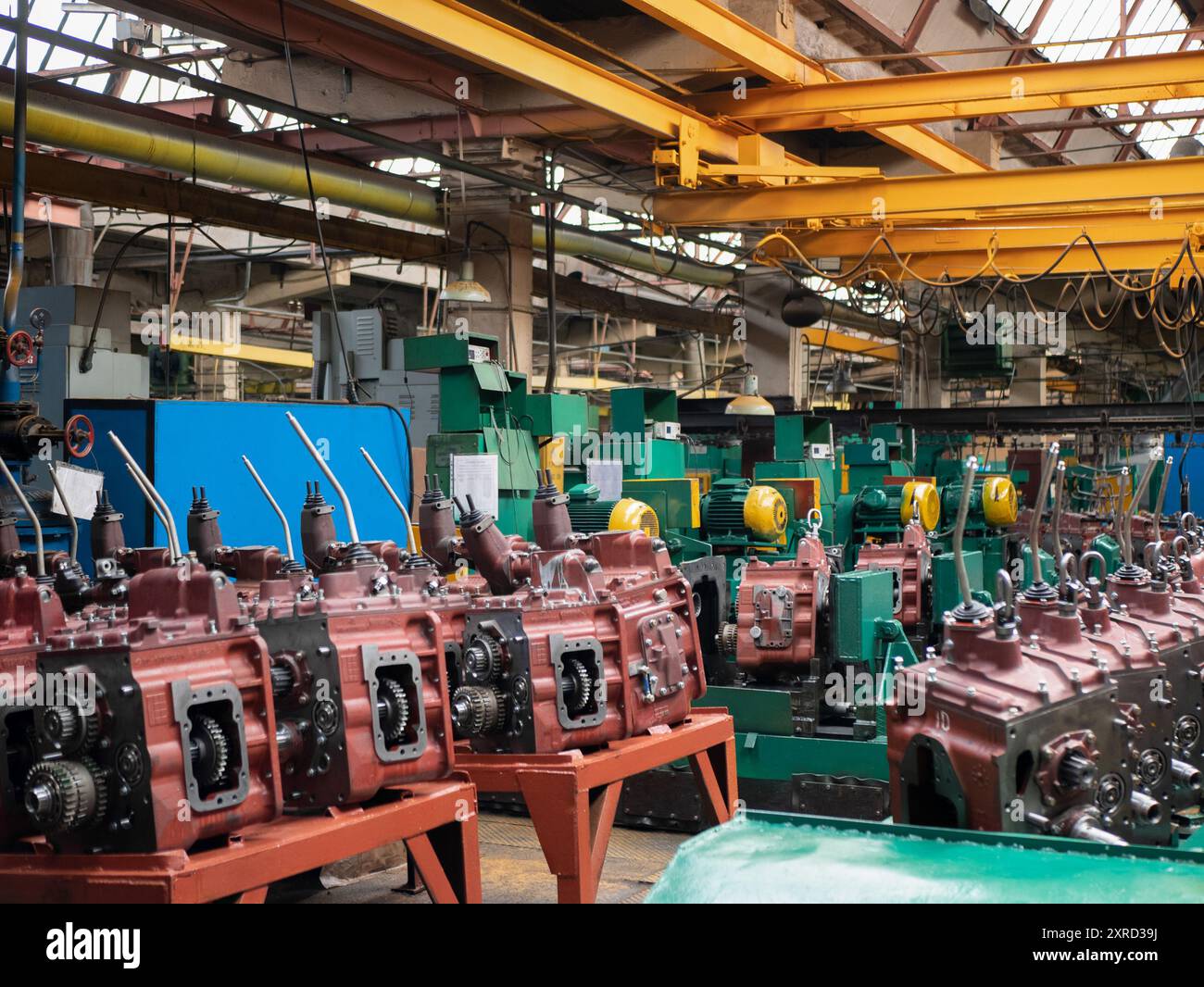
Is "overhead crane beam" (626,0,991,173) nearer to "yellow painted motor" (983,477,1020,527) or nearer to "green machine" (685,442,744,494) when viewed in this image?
"yellow painted motor" (983,477,1020,527)

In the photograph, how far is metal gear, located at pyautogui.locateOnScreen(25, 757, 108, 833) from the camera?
269 centimetres

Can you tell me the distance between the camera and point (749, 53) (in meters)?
7.62

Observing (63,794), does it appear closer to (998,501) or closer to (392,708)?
(392,708)

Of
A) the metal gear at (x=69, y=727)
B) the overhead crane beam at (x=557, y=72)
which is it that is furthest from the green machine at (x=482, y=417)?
the metal gear at (x=69, y=727)

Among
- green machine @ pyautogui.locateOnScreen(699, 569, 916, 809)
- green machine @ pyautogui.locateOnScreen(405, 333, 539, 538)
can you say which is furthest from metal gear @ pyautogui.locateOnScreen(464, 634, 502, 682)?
green machine @ pyautogui.locateOnScreen(405, 333, 539, 538)

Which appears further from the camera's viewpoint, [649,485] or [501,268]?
[501,268]

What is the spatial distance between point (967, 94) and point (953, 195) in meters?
1.13

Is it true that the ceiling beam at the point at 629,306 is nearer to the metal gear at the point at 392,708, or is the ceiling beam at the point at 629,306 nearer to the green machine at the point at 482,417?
the green machine at the point at 482,417

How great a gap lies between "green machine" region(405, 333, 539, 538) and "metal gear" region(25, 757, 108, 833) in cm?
452

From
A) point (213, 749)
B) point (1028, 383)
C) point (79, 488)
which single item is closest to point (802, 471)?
point (79, 488)

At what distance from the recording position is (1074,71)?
7621 millimetres
